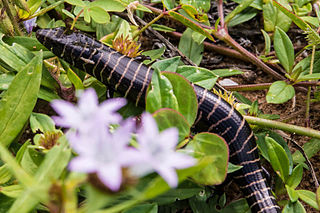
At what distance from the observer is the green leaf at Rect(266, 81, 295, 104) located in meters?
1.90

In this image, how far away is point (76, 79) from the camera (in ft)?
5.53

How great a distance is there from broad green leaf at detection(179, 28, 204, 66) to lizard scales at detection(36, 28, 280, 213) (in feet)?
1.70

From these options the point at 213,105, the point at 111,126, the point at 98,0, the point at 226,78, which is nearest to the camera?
the point at 111,126

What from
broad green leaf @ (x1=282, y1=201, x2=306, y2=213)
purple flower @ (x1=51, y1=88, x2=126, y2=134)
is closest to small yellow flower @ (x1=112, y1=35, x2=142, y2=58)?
broad green leaf @ (x1=282, y1=201, x2=306, y2=213)

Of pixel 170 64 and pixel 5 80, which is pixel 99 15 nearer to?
pixel 170 64

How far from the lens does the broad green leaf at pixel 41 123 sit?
57.6 inches

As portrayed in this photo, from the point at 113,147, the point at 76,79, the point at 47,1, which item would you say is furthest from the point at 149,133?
the point at 47,1

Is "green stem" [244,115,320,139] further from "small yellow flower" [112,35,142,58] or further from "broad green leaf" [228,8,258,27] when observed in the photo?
"broad green leaf" [228,8,258,27]

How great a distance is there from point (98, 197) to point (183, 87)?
66 cm

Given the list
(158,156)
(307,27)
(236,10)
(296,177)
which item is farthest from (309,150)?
(158,156)

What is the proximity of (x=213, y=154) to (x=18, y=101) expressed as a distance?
77 centimetres

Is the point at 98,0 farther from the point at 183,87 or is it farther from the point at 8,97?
the point at 183,87

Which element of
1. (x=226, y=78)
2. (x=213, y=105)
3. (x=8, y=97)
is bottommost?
(x=226, y=78)

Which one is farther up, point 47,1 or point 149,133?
point 149,133
